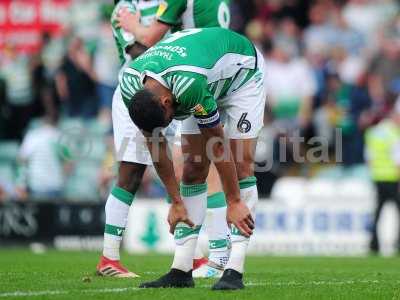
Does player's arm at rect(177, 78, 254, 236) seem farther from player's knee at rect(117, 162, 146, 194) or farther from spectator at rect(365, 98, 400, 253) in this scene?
spectator at rect(365, 98, 400, 253)

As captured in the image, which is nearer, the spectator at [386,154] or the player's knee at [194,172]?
the player's knee at [194,172]

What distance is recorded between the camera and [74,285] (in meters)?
8.37

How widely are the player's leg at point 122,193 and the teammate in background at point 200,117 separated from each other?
42.8 inches

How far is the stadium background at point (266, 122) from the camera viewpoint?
1833 centimetres

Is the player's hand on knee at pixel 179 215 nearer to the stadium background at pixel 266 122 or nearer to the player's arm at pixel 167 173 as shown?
the player's arm at pixel 167 173

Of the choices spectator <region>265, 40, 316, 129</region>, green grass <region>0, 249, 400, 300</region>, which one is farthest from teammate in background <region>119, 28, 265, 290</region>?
spectator <region>265, 40, 316, 129</region>

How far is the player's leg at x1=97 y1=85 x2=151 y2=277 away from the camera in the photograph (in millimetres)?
9688

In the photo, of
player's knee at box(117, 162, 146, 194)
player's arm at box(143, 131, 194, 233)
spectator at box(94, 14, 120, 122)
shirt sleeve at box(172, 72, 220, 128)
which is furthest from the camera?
spectator at box(94, 14, 120, 122)

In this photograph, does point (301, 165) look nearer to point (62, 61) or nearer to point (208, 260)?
point (62, 61)

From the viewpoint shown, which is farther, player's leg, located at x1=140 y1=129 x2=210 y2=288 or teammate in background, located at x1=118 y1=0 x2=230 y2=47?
teammate in background, located at x1=118 y1=0 x2=230 y2=47

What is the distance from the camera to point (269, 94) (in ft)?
66.0

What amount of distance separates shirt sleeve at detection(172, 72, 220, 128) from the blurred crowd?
35.8ft

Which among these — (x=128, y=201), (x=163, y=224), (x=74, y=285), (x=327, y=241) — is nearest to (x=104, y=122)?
(x=163, y=224)

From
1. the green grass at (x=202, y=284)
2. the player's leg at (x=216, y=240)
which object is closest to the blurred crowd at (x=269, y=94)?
the green grass at (x=202, y=284)
